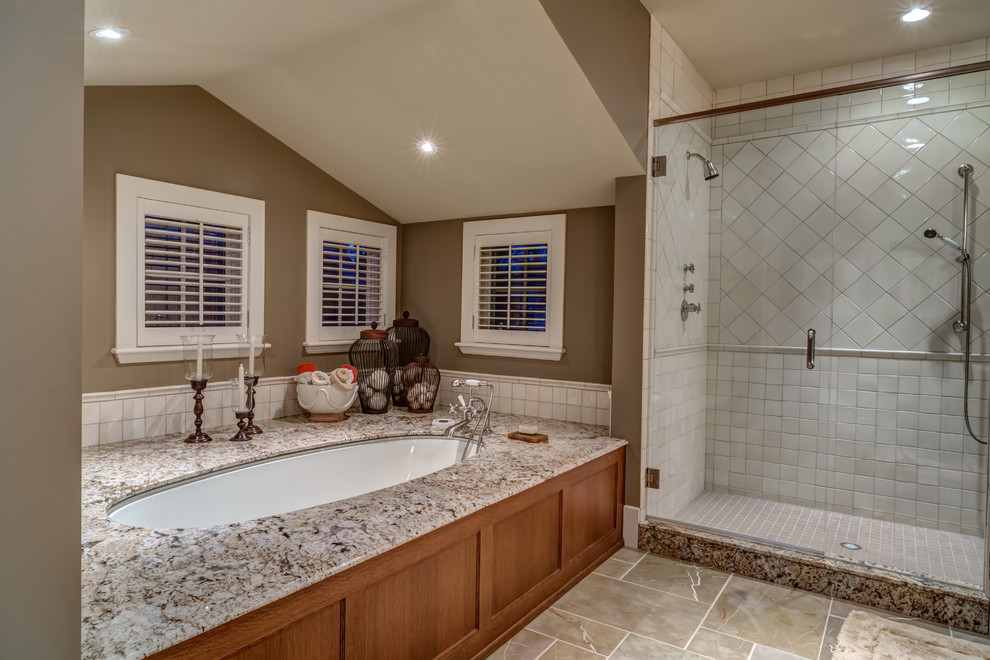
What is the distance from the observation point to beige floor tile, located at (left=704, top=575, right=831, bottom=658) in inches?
89.9

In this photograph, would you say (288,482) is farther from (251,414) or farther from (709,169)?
(709,169)

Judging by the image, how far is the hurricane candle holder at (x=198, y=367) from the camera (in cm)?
282

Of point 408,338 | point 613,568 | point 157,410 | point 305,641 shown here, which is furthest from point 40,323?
point 408,338

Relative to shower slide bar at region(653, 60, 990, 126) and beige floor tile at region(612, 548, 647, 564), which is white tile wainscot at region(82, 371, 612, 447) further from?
shower slide bar at region(653, 60, 990, 126)

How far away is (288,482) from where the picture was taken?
2.79 meters

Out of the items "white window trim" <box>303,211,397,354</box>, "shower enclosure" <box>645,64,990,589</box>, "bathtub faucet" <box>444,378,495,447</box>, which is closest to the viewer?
"shower enclosure" <box>645,64,990,589</box>

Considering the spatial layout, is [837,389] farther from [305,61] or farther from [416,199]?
[305,61]

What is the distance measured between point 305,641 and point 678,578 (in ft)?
6.48

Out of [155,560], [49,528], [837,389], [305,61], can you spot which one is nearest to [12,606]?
[49,528]

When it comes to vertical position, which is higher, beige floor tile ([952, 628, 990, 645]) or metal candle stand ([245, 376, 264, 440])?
metal candle stand ([245, 376, 264, 440])

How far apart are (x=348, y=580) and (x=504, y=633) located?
36.9 inches

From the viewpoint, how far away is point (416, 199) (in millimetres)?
3871

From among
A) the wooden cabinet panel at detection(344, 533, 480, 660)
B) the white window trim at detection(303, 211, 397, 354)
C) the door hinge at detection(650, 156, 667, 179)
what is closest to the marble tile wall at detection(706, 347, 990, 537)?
the door hinge at detection(650, 156, 667, 179)

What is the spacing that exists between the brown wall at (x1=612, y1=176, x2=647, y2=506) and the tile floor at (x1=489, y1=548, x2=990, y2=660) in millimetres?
548
